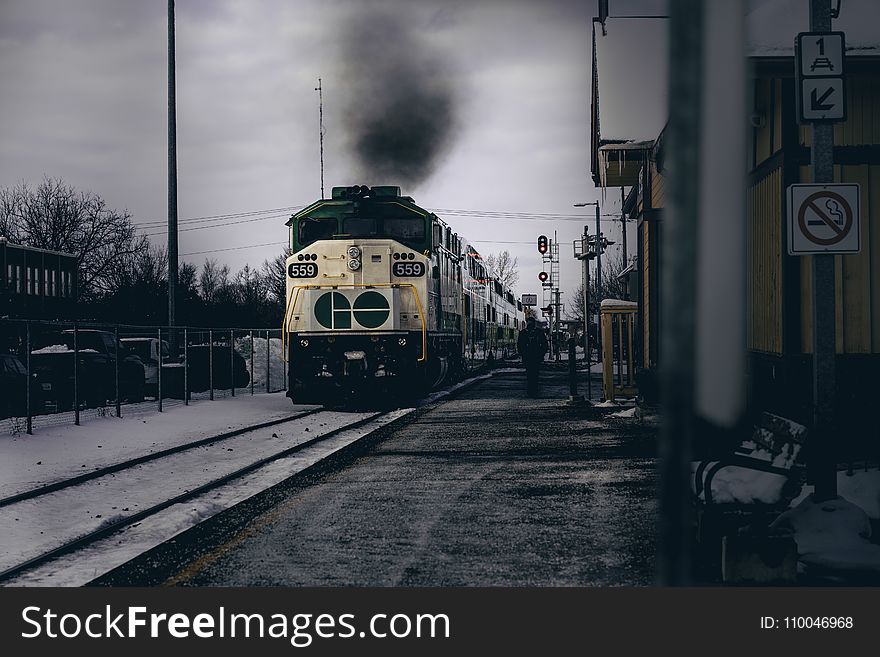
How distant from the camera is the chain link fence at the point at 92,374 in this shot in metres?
14.2

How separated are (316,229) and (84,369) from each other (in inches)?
210

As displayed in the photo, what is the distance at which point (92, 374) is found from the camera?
1891cm

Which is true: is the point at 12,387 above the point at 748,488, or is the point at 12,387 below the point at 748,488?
above

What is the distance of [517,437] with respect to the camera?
13414mm

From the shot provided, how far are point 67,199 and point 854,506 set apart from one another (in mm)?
53849

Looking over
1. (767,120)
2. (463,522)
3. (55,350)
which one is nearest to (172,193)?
(55,350)

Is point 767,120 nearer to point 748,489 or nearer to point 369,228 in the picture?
point 748,489

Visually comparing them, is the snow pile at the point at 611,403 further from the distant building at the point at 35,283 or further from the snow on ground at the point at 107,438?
the distant building at the point at 35,283

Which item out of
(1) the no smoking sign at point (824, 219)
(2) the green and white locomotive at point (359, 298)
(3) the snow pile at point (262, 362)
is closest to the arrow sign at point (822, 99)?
(1) the no smoking sign at point (824, 219)

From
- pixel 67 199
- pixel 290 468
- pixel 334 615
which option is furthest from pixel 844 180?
pixel 67 199

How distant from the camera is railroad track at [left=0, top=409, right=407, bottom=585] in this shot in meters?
6.69

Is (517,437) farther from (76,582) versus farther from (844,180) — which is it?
(76,582)

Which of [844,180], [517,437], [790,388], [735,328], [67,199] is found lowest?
[517,437]

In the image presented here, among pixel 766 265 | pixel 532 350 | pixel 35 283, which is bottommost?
pixel 532 350
